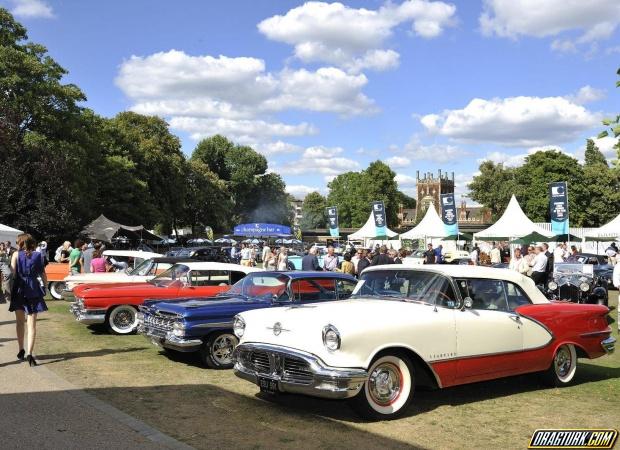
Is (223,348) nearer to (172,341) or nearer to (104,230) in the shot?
(172,341)

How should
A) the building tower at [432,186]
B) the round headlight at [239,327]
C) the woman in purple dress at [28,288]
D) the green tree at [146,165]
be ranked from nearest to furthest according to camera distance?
the round headlight at [239,327], the woman in purple dress at [28,288], the green tree at [146,165], the building tower at [432,186]

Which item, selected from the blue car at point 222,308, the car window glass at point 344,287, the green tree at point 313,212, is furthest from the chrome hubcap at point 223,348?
the green tree at point 313,212

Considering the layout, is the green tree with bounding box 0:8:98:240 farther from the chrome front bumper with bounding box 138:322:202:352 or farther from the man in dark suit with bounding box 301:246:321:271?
the chrome front bumper with bounding box 138:322:202:352

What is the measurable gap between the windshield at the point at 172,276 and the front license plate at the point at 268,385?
5635 millimetres

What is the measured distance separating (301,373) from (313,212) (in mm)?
126973

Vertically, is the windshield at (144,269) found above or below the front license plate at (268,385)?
above

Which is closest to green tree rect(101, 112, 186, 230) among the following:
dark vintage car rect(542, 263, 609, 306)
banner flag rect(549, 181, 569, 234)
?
banner flag rect(549, 181, 569, 234)

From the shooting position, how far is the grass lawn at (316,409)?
5445 millimetres

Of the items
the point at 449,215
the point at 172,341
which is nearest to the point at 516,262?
the point at 172,341

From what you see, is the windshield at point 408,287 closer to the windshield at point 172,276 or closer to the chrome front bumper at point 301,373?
the chrome front bumper at point 301,373

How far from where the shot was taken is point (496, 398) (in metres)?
7.08

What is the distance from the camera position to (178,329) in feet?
27.4

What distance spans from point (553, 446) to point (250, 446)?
2728mm

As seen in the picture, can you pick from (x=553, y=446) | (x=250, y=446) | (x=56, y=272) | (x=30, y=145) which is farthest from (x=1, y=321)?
(x=30, y=145)
